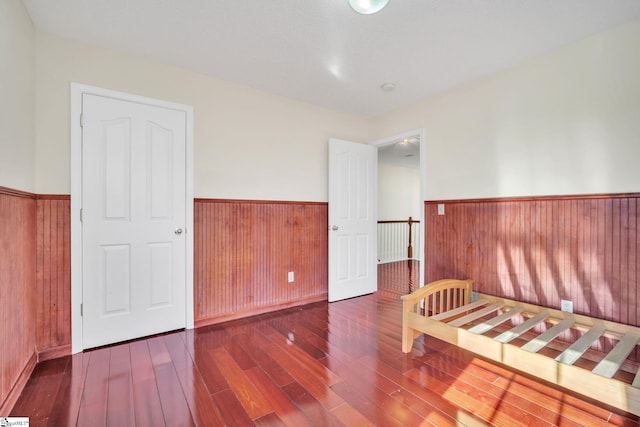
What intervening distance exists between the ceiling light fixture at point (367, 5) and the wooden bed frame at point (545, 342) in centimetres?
204

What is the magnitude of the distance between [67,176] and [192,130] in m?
1.03

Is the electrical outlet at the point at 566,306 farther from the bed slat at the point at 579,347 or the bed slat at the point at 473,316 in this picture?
the bed slat at the point at 473,316

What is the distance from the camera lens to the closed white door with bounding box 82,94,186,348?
2.29 meters

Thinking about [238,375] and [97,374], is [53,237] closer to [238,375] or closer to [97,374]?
[97,374]

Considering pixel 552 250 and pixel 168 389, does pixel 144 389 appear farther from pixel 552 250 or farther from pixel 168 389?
pixel 552 250

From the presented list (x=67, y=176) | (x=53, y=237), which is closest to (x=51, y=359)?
(x=53, y=237)

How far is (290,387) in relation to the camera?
1.79 metres

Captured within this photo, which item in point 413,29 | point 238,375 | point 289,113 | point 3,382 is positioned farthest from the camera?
point 289,113

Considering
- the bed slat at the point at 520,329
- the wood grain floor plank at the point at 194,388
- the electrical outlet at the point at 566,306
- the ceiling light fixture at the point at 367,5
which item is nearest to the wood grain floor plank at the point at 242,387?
the wood grain floor plank at the point at 194,388

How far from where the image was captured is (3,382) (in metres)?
1.53

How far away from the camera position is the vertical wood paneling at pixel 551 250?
6.71 ft

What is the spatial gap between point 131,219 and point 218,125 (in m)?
1.19

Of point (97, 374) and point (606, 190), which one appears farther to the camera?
point (606, 190)

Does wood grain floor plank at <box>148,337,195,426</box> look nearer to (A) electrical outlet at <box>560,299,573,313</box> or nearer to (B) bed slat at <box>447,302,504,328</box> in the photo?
(B) bed slat at <box>447,302,504,328</box>
